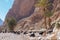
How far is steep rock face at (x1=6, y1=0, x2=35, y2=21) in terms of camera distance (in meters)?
104

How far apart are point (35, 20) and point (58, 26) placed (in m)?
70.7

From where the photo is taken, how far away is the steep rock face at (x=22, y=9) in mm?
104188

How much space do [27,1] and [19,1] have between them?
22.7ft

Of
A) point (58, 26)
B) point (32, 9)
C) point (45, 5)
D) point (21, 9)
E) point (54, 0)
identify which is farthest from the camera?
point (21, 9)

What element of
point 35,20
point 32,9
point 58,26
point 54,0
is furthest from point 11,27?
point 58,26

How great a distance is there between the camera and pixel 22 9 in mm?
109062

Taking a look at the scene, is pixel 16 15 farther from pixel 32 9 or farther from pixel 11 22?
pixel 11 22

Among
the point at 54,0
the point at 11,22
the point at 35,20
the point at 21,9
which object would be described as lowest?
the point at 11,22

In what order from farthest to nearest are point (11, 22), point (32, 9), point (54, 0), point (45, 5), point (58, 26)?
point (32, 9), point (54, 0), point (11, 22), point (45, 5), point (58, 26)

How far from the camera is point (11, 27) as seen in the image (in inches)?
2479

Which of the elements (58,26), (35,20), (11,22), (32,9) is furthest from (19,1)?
(58,26)

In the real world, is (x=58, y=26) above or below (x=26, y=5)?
below

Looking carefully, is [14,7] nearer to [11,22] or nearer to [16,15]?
[16,15]

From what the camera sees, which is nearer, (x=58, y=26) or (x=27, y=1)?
(x=58, y=26)
